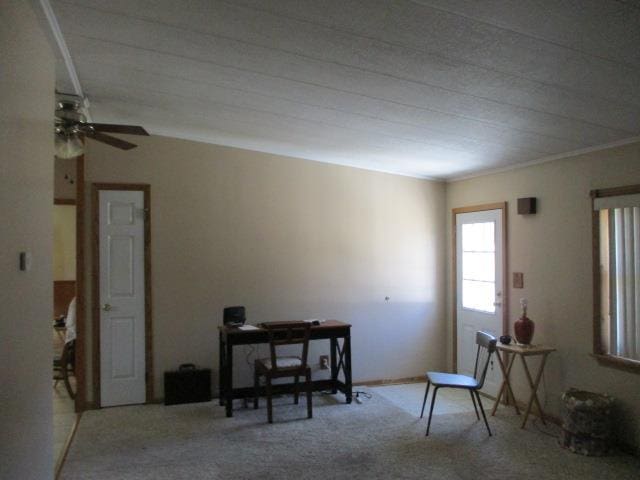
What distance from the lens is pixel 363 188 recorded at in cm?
563

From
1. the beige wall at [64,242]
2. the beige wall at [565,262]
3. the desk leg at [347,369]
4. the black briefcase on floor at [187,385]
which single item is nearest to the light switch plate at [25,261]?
the black briefcase on floor at [187,385]

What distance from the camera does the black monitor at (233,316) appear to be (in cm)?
472

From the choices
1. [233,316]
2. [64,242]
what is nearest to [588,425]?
[233,316]

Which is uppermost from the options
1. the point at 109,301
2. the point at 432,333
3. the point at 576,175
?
the point at 576,175

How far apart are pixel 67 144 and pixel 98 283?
1876 mm

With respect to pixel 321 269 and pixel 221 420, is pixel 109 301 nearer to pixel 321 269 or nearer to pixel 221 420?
pixel 221 420

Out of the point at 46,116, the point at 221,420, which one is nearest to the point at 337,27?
the point at 46,116

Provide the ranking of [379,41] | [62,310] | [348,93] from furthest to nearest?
[62,310]
[348,93]
[379,41]

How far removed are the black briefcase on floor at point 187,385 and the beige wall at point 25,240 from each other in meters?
2.09

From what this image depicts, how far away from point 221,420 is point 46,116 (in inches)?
114

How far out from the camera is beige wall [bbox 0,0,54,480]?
72.4 inches

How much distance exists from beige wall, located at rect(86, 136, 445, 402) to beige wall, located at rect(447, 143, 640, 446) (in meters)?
1.28

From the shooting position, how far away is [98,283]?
4738 mm

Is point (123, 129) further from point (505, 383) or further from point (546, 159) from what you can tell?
point (505, 383)
